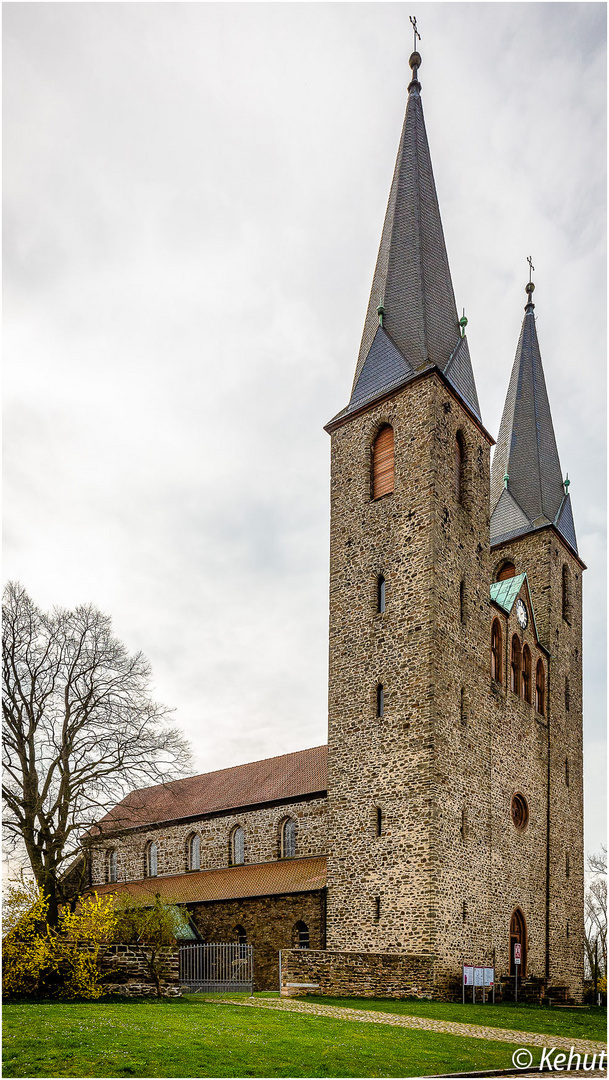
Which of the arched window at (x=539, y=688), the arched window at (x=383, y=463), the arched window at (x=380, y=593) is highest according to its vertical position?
the arched window at (x=383, y=463)

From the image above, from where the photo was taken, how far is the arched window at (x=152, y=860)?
4353cm

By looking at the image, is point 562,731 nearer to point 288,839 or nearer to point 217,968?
point 288,839

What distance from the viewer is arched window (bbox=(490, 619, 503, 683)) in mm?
31877

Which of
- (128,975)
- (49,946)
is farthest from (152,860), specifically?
(49,946)

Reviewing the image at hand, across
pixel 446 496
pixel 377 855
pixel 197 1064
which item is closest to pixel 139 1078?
pixel 197 1064

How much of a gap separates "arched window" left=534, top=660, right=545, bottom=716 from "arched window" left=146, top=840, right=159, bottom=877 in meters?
20.4

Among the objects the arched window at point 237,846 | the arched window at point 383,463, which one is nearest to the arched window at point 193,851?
the arched window at point 237,846

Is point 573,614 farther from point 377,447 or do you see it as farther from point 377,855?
point 377,855

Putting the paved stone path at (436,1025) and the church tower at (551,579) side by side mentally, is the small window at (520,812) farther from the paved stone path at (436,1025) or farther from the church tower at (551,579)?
the paved stone path at (436,1025)

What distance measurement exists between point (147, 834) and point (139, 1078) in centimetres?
3497

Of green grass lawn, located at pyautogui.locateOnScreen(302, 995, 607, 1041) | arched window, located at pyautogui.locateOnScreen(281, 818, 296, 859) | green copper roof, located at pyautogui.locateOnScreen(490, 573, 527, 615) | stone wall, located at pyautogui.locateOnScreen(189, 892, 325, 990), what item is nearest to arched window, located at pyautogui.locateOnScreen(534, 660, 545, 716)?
green copper roof, located at pyautogui.locateOnScreen(490, 573, 527, 615)

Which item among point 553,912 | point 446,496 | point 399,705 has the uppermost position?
point 446,496

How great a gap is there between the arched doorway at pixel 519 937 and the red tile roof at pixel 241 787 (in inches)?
323

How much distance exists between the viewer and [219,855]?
3906cm
